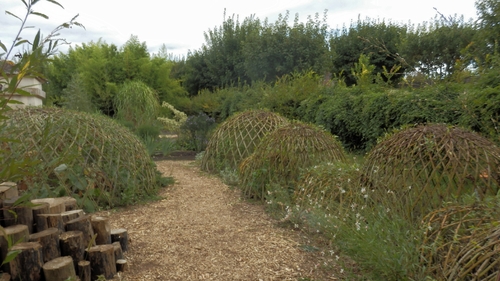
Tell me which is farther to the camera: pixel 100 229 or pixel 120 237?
pixel 120 237

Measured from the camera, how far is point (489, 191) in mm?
3133

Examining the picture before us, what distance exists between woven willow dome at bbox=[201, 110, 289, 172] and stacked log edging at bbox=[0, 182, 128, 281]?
4.01 meters

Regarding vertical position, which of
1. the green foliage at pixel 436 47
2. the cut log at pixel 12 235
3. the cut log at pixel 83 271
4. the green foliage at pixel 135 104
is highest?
the green foliage at pixel 436 47

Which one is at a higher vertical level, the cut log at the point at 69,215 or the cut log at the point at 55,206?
the cut log at the point at 55,206

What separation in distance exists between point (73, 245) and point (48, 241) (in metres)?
0.17

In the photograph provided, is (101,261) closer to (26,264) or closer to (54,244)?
(54,244)

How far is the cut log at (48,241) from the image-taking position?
268cm

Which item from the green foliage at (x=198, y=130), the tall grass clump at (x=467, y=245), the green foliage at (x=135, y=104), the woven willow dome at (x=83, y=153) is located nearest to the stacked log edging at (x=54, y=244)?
the woven willow dome at (x=83, y=153)

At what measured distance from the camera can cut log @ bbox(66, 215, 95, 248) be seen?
2.98 meters

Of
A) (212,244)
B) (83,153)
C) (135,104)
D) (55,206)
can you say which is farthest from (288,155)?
(135,104)

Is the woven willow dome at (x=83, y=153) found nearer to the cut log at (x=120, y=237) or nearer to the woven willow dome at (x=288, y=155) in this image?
the cut log at (x=120, y=237)

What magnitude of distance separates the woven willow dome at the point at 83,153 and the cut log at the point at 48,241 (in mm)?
1550

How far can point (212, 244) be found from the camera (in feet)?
12.2

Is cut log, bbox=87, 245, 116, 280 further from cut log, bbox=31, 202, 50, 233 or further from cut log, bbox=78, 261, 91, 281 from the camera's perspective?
cut log, bbox=31, 202, 50, 233
